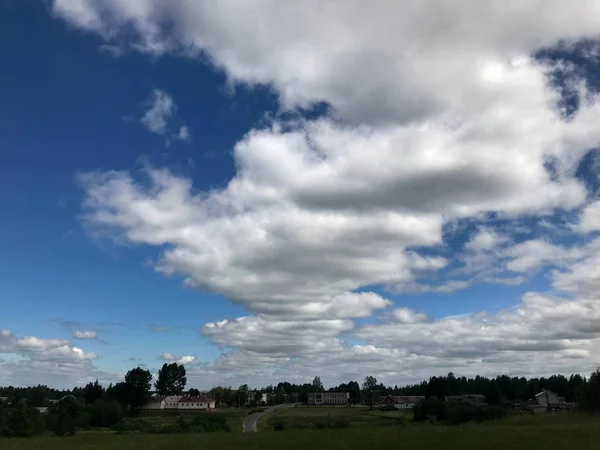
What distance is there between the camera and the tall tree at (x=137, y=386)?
560 feet

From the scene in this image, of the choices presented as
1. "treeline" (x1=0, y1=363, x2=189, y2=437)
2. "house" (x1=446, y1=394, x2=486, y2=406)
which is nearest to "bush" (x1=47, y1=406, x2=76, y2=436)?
"treeline" (x1=0, y1=363, x2=189, y2=437)

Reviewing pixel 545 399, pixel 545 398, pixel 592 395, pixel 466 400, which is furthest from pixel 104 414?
pixel 545 398

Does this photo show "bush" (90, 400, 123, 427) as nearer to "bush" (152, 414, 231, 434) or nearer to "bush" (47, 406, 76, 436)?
"bush" (47, 406, 76, 436)

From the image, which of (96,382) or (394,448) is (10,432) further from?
(96,382)

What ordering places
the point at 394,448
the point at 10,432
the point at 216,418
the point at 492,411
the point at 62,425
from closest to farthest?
the point at 394,448
the point at 10,432
the point at 62,425
the point at 492,411
the point at 216,418

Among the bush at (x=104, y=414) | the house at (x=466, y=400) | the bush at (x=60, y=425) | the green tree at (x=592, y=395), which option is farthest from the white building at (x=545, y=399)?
the bush at (x=60, y=425)

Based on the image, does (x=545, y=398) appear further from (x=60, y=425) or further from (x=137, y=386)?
(x=60, y=425)

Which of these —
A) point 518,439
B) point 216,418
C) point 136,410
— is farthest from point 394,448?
point 136,410

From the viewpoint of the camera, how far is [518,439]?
35.7 meters

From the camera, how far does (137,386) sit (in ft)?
564

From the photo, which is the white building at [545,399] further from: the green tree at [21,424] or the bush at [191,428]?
the green tree at [21,424]

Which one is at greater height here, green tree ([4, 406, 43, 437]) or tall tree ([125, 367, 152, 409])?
tall tree ([125, 367, 152, 409])

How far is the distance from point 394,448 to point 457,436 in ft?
24.5

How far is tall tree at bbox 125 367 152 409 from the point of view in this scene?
171 m
